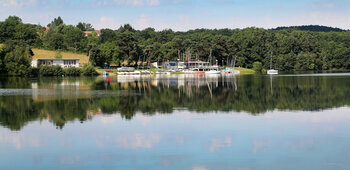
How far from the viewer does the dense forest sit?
144250 millimetres

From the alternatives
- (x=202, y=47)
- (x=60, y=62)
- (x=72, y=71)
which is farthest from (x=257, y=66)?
(x=72, y=71)

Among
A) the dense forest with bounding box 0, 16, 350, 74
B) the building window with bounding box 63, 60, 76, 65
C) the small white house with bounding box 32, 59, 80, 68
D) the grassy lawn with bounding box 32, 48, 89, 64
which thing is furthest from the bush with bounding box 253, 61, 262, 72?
the building window with bounding box 63, 60, 76, 65

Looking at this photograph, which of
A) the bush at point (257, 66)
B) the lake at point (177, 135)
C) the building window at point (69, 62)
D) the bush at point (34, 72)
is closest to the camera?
the lake at point (177, 135)

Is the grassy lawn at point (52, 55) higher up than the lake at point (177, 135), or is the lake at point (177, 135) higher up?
the grassy lawn at point (52, 55)

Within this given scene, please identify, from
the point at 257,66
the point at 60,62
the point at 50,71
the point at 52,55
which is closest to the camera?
A: the point at 50,71

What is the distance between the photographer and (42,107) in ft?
120

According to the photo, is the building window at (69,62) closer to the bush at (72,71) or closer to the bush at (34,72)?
the bush at (72,71)

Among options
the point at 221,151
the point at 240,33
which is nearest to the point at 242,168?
the point at 221,151

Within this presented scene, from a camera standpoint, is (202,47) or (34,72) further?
(202,47)

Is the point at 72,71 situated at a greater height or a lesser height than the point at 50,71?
lesser

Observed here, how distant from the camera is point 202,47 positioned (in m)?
164

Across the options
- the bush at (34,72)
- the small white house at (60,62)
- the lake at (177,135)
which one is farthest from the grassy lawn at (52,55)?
the lake at (177,135)

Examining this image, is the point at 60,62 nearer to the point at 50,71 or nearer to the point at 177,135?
the point at 50,71

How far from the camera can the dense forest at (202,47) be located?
473 feet
